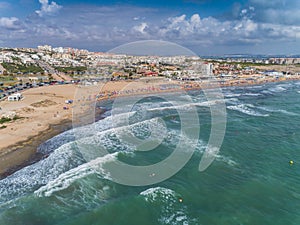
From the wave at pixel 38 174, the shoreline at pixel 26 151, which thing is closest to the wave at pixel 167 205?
the wave at pixel 38 174

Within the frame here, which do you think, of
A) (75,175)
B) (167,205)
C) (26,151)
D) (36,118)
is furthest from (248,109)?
(26,151)

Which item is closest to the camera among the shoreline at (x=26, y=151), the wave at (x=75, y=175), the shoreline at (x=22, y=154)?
the wave at (x=75, y=175)

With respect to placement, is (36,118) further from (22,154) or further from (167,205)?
(167,205)

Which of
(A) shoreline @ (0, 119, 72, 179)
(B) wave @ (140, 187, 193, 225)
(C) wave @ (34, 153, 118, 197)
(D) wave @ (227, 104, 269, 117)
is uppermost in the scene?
(D) wave @ (227, 104, 269, 117)

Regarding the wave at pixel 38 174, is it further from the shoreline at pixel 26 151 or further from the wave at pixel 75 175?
the shoreline at pixel 26 151

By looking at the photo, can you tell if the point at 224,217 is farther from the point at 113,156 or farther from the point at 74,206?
the point at 113,156

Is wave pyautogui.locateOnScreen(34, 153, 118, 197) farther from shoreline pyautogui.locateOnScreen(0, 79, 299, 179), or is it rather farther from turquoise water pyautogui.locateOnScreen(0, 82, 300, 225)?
shoreline pyautogui.locateOnScreen(0, 79, 299, 179)

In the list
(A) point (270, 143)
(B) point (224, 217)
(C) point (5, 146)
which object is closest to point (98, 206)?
(B) point (224, 217)

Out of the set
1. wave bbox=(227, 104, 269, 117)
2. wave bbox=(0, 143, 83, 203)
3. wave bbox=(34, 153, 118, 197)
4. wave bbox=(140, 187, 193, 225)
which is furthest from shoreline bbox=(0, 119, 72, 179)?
wave bbox=(227, 104, 269, 117)
